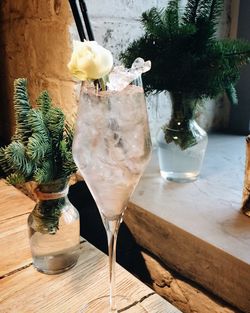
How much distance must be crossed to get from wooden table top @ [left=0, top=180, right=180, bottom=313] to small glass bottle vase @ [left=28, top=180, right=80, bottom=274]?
0.02 metres

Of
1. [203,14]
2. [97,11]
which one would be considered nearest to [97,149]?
[203,14]

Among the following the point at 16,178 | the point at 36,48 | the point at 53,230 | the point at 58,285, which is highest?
the point at 36,48

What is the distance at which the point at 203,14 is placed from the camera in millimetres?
825

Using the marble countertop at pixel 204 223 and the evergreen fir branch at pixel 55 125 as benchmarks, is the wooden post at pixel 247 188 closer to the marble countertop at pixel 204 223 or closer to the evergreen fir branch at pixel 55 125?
the marble countertop at pixel 204 223

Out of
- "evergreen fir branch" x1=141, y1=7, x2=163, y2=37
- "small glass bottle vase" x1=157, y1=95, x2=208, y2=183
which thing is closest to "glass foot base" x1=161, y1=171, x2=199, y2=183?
"small glass bottle vase" x1=157, y1=95, x2=208, y2=183

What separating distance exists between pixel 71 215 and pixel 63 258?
9cm

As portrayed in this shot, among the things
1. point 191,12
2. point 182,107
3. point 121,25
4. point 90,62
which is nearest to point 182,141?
point 182,107

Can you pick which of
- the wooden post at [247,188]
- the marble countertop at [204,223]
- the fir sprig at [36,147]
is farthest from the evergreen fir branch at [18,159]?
the wooden post at [247,188]

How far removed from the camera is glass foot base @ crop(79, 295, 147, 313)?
0.57 m

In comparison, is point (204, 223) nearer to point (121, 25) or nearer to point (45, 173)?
point (45, 173)

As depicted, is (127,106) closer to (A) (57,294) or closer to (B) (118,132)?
(B) (118,132)

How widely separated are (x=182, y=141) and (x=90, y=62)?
0.56 m

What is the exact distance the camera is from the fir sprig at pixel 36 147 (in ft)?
Result: 1.82

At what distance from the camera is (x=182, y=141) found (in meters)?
0.93
